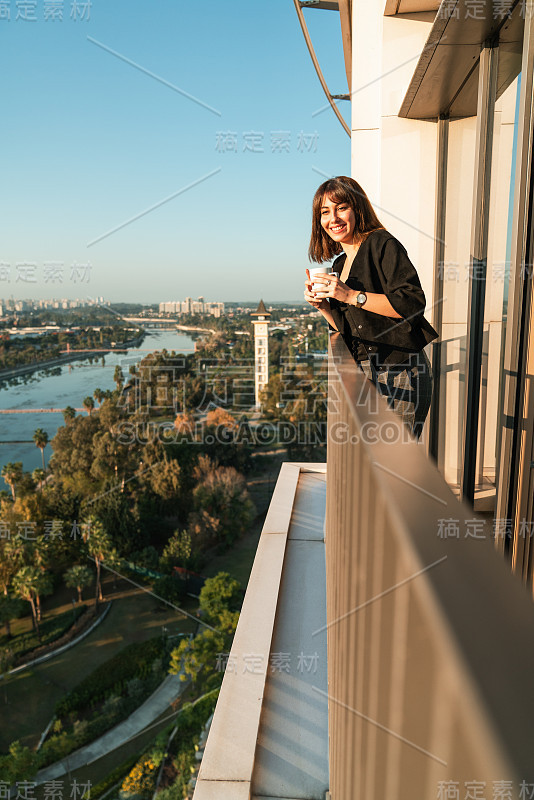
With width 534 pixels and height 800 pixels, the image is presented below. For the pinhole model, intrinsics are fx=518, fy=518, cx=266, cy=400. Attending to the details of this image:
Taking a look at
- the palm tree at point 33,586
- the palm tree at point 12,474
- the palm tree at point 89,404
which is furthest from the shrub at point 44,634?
the palm tree at point 89,404

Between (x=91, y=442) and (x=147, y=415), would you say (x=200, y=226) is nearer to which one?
(x=147, y=415)

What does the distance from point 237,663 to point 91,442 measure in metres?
43.4

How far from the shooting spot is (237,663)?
267cm

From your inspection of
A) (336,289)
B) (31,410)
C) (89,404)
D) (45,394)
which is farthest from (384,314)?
(45,394)

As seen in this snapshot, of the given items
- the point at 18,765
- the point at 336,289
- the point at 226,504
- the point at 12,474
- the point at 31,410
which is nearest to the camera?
the point at 336,289

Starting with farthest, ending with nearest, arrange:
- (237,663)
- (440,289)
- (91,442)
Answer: (91,442) → (440,289) → (237,663)

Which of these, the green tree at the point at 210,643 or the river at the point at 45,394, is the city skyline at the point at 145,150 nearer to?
the river at the point at 45,394

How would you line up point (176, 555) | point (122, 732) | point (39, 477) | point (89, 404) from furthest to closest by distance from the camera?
point (89, 404)
point (39, 477)
point (176, 555)
point (122, 732)

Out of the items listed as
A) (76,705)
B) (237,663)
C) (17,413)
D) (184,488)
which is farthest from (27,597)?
(237,663)

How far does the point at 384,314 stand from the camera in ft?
6.29

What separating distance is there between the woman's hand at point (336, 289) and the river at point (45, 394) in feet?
153

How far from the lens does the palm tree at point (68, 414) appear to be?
46.8 metres

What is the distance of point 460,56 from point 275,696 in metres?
3.39

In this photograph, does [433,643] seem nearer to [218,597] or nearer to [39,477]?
[218,597]
